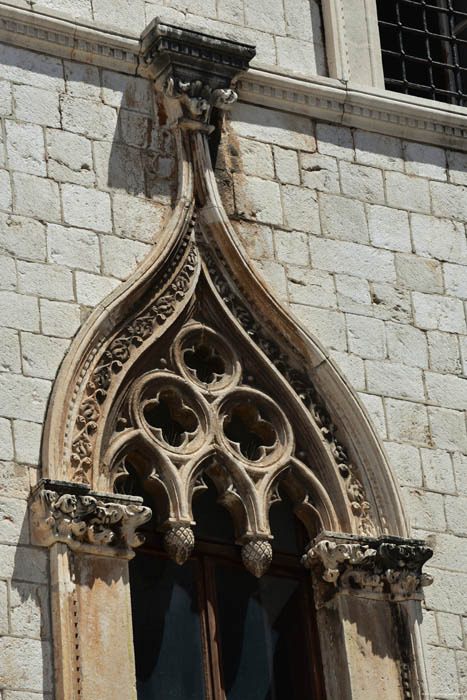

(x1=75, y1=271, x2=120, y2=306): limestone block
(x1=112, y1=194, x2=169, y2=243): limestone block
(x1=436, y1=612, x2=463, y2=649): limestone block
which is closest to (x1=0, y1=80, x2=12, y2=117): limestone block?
(x1=112, y1=194, x2=169, y2=243): limestone block

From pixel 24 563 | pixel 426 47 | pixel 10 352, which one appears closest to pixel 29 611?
pixel 24 563

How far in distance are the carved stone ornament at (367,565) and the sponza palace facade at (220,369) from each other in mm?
12

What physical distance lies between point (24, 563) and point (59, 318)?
1432 millimetres

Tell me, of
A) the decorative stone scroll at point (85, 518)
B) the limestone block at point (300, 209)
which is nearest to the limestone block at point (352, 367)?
the limestone block at point (300, 209)

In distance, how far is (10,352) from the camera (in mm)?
11508

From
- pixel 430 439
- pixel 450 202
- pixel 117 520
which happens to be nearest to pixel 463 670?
pixel 430 439

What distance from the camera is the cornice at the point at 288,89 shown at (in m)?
12.4

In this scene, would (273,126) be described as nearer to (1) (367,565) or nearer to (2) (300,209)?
(2) (300,209)

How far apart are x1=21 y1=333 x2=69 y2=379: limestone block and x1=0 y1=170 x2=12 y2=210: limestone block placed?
2.52 feet

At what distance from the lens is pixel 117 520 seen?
445 inches

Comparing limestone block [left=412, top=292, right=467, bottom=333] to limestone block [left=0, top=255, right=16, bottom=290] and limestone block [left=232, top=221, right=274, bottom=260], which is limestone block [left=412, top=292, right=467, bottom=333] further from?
limestone block [left=0, top=255, right=16, bottom=290]

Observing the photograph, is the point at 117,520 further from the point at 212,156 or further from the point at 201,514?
the point at 212,156

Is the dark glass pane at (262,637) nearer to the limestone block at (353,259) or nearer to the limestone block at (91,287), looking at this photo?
the limestone block at (91,287)

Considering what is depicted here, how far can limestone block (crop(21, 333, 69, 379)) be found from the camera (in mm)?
11531
